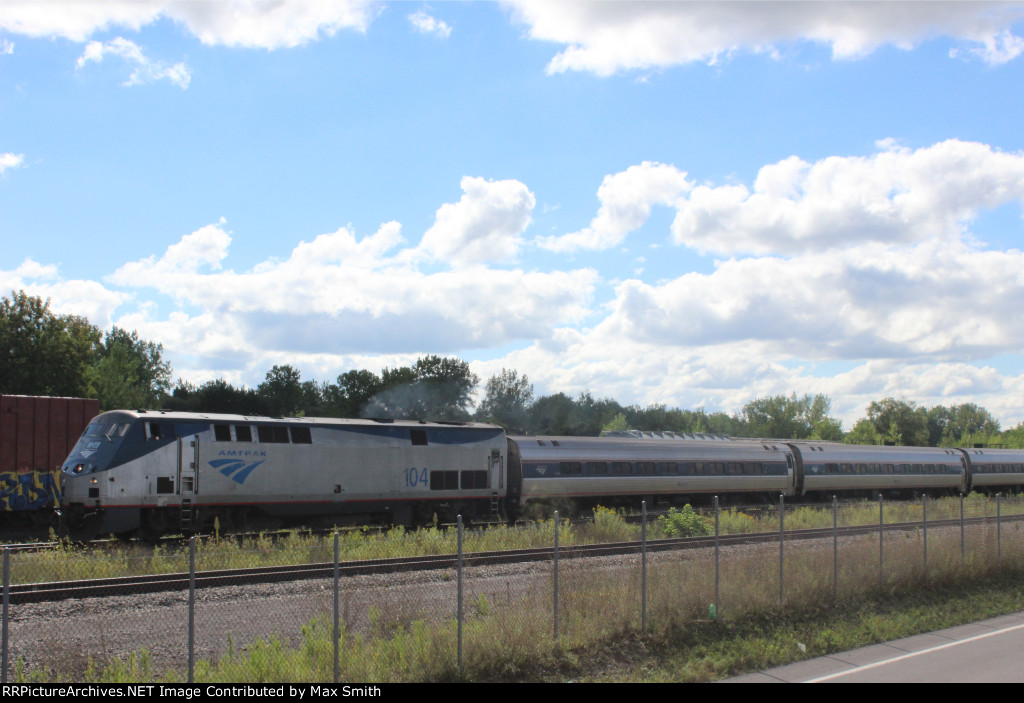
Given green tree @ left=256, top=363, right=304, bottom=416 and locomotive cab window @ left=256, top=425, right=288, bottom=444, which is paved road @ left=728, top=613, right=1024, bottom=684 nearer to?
locomotive cab window @ left=256, top=425, right=288, bottom=444

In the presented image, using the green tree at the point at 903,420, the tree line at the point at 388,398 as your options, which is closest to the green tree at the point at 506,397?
the tree line at the point at 388,398

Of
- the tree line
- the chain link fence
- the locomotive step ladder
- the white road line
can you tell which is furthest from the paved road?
the tree line

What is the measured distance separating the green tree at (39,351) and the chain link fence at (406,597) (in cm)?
4192

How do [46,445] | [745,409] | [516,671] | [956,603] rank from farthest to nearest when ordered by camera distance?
[745,409] → [46,445] → [956,603] → [516,671]

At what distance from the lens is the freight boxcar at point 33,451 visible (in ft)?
78.9

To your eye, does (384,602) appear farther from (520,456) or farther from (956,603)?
(520,456)

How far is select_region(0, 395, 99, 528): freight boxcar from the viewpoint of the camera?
24047 millimetres

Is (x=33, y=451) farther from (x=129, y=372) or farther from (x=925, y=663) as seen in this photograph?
(x=129, y=372)

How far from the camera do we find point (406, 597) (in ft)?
39.1

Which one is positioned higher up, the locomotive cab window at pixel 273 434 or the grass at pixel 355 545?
the locomotive cab window at pixel 273 434

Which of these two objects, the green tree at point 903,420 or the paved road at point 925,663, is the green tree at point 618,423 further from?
the paved road at point 925,663

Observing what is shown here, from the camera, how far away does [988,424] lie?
477 ft
